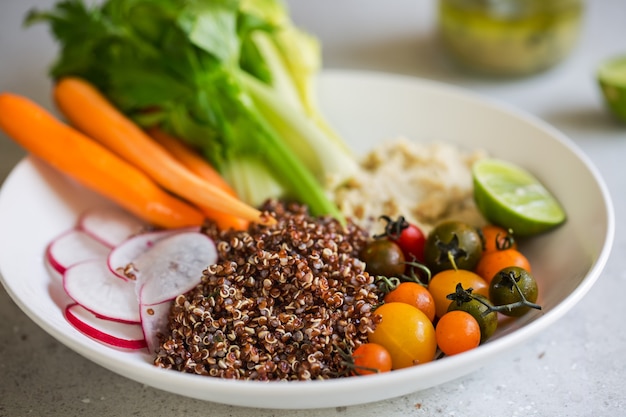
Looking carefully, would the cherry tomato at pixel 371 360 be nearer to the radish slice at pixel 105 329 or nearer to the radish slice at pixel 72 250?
the radish slice at pixel 105 329

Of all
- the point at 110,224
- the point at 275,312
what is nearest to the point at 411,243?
the point at 275,312

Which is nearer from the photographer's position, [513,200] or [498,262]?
[498,262]

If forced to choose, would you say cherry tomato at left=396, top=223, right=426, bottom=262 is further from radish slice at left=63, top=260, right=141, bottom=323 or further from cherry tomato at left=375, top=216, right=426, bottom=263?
radish slice at left=63, top=260, right=141, bottom=323

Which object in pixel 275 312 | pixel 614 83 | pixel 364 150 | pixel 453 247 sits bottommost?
pixel 614 83

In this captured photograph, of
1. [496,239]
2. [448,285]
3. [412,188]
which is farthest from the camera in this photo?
[412,188]

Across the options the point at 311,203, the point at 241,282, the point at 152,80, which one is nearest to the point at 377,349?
the point at 241,282

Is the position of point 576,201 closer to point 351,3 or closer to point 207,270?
point 207,270

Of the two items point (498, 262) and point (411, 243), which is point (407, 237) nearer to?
point (411, 243)

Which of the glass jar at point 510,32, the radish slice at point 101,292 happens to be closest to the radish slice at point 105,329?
the radish slice at point 101,292
